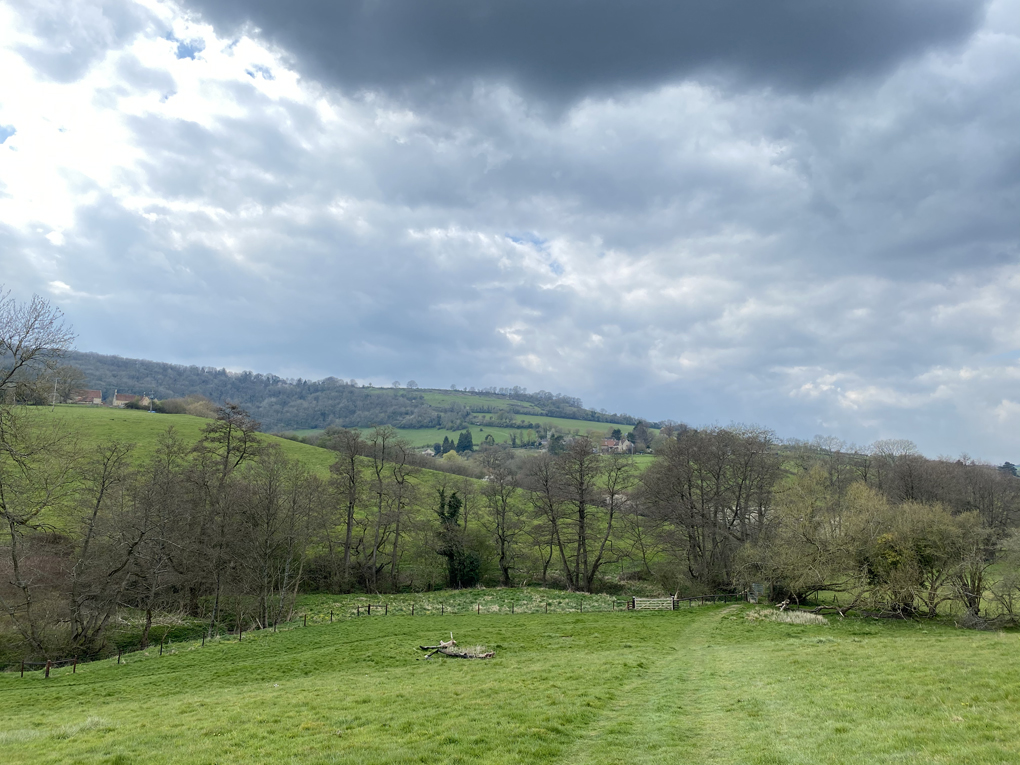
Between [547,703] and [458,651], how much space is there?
8805mm

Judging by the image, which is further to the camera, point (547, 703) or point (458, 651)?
point (458, 651)

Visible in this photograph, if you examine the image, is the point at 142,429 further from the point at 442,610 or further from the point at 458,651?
the point at 458,651

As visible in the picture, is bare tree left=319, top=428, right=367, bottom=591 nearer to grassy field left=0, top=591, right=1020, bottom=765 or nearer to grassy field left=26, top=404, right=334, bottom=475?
grassy field left=26, top=404, right=334, bottom=475

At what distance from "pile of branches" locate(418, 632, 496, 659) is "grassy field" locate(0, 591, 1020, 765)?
69 centimetres

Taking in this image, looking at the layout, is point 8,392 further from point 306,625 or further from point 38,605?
point 306,625

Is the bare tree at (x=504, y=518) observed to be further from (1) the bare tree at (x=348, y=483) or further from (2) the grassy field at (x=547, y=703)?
(2) the grassy field at (x=547, y=703)

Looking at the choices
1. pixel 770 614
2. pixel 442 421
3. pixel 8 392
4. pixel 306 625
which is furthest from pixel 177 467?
pixel 442 421

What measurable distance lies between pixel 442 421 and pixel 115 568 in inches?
6503

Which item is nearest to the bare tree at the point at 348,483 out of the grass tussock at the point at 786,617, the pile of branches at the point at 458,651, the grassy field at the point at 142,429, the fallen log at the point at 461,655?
the grassy field at the point at 142,429

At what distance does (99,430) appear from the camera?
6438 cm

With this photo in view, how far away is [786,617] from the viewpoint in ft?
96.4

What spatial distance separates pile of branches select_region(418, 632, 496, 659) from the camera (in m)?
20.6

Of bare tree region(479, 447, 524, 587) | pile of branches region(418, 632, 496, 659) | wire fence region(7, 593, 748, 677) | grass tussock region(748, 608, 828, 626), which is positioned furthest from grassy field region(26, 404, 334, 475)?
grass tussock region(748, 608, 828, 626)

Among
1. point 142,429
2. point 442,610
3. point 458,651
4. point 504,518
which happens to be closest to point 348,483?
point 504,518
